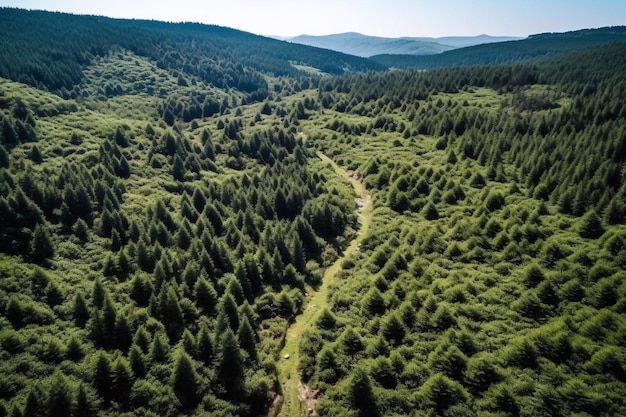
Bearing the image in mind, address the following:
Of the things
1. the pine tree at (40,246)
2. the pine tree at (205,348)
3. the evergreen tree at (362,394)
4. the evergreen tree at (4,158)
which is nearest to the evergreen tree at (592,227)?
the evergreen tree at (362,394)

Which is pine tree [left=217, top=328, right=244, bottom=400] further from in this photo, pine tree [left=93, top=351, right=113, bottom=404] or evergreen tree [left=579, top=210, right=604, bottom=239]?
evergreen tree [left=579, top=210, right=604, bottom=239]

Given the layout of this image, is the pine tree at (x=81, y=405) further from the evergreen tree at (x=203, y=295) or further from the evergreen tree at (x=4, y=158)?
the evergreen tree at (x=4, y=158)

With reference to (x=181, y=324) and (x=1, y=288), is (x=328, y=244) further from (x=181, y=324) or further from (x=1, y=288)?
(x=1, y=288)

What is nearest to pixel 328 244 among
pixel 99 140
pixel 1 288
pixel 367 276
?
pixel 367 276

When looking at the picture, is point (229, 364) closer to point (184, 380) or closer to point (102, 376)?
point (184, 380)

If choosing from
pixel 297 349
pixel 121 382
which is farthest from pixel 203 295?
pixel 121 382
